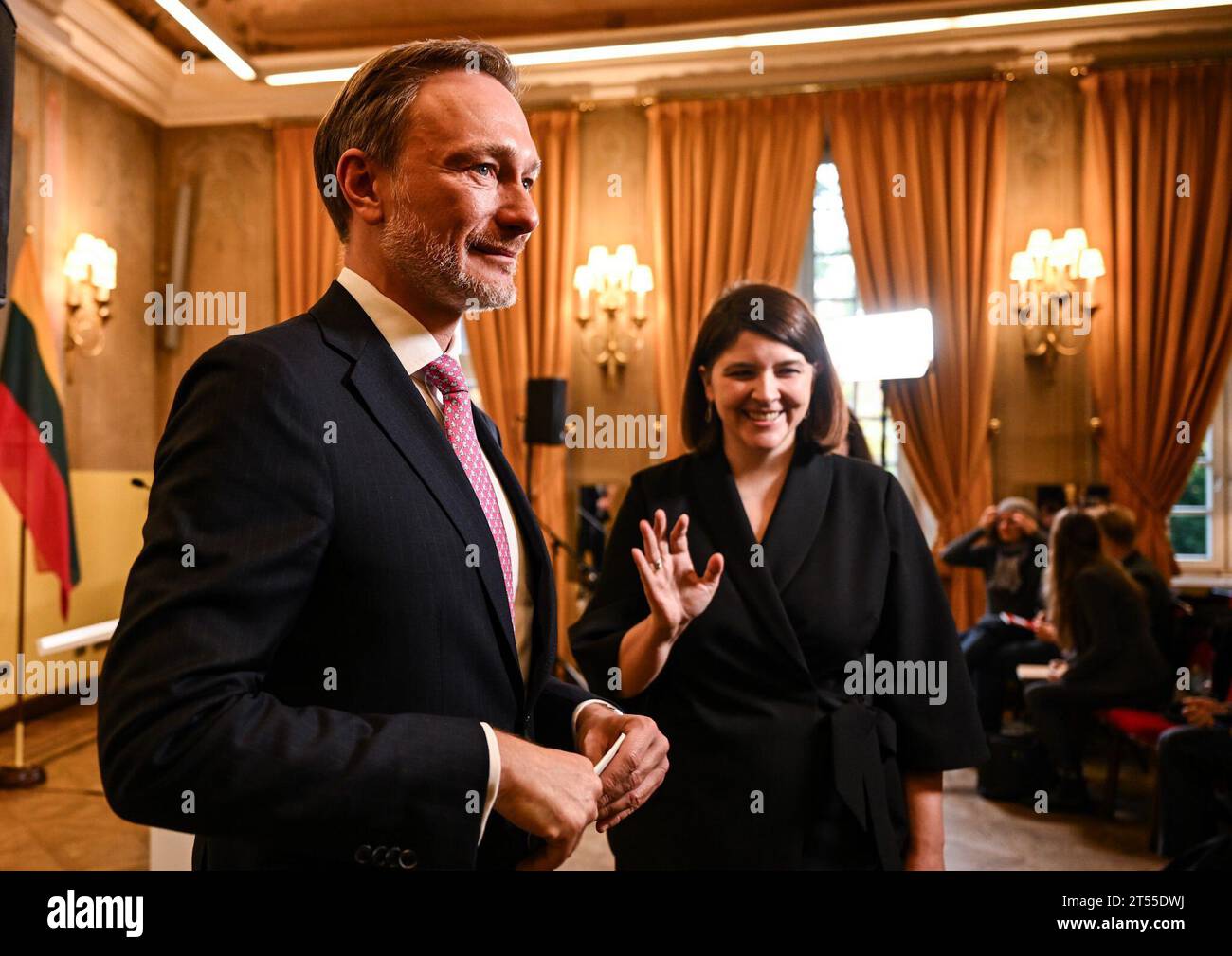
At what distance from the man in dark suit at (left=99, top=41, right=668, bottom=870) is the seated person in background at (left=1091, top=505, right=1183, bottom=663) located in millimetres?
4193

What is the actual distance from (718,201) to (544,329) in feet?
5.26

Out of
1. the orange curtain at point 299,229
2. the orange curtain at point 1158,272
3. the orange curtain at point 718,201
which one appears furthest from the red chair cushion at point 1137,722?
the orange curtain at point 299,229

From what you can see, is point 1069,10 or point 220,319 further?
point 220,319

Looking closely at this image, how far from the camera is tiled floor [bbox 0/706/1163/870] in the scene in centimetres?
329

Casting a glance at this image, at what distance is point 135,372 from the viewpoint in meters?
6.58

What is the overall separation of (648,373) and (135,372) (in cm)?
405

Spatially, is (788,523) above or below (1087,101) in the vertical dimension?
below

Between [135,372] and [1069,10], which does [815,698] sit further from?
[135,372]

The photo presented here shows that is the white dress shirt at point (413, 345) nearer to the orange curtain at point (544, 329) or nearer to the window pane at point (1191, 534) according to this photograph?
the orange curtain at point (544, 329)

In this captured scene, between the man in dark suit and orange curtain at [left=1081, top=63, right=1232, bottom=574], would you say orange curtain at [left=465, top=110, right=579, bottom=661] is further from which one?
the man in dark suit

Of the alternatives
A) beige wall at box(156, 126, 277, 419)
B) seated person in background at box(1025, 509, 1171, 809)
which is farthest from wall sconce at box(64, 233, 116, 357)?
seated person in background at box(1025, 509, 1171, 809)

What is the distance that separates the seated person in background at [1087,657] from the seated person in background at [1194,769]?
578 millimetres

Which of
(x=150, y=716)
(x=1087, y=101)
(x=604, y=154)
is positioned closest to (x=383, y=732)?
(x=150, y=716)
